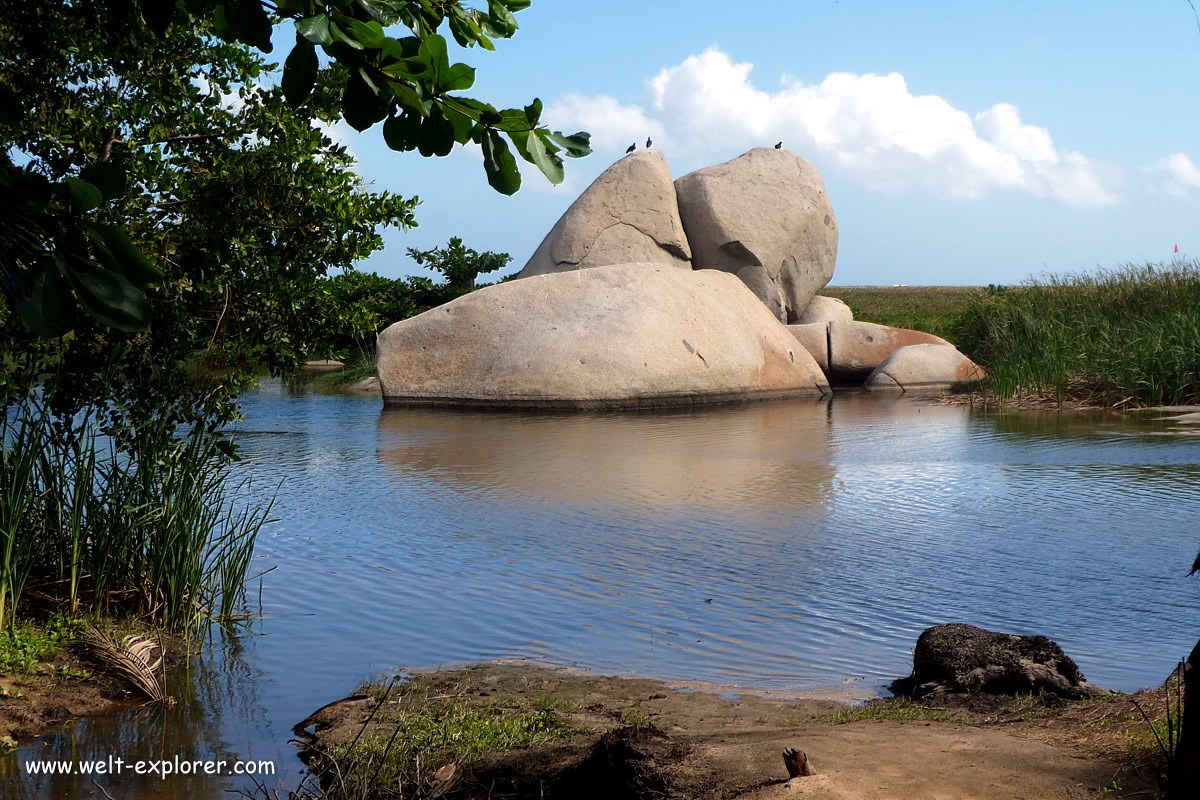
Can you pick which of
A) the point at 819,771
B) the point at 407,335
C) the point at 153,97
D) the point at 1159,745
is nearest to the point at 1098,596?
the point at 1159,745

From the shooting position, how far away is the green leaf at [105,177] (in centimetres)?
262

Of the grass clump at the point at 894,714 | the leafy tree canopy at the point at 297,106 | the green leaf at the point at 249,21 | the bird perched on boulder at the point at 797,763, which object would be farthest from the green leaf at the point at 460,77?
the grass clump at the point at 894,714

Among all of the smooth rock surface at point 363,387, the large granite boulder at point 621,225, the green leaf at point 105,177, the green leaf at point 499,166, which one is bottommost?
the smooth rock surface at point 363,387

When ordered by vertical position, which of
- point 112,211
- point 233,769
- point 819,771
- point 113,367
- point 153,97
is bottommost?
point 233,769

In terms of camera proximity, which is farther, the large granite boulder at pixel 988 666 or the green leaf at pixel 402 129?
the large granite boulder at pixel 988 666

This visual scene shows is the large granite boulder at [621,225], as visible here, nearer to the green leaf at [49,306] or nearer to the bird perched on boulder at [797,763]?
the bird perched on boulder at [797,763]

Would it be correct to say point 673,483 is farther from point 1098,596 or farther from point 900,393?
point 900,393

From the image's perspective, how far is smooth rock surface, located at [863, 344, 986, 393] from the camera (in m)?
20.9

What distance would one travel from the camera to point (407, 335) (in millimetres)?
18469

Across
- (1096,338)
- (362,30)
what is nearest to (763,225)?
(1096,338)

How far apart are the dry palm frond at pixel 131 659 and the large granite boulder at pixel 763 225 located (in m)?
Answer: 20.4

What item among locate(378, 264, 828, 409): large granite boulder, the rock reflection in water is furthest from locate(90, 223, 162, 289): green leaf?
locate(378, 264, 828, 409): large granite boulder

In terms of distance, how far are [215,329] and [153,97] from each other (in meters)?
1.19

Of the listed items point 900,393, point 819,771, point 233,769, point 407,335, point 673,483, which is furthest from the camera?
point 900,393
